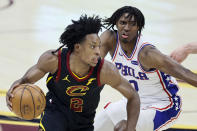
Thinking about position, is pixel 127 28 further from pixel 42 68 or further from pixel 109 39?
pixel 42 68

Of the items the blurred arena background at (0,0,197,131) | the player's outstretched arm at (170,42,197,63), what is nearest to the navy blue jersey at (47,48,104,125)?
the player's outstretched arm at (170,42,197,63)

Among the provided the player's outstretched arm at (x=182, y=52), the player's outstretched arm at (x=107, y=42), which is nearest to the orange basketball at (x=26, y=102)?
the player's outstretched arm at (x=107, y=42)

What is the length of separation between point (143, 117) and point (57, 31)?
5.59 meters

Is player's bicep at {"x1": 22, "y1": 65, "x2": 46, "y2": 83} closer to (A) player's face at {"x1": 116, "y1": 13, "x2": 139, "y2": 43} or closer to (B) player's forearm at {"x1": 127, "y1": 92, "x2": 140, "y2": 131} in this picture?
(B) player's forearm at {"x1": 127, "y1": 92, "x2": 140, "y2": 131}

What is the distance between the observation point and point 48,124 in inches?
187

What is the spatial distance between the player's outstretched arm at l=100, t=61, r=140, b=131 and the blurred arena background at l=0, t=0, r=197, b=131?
1.87 m

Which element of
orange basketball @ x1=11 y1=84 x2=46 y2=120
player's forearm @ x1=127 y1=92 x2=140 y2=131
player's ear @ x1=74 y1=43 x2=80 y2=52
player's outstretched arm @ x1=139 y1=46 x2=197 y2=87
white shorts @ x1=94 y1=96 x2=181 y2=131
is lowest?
white shorts @ x1=94 y1=96 x2=181 y2=131

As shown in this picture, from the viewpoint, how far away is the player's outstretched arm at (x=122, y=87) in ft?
15.2

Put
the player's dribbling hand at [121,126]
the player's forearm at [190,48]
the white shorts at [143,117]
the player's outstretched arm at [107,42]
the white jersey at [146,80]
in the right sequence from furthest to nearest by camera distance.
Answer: the player's forearm at [190,48] < the player's outstretched arm at [107,42] < the white jersey at [146,80] < the white shorts at [143,117] < the player's dribbling hand at [121,126]

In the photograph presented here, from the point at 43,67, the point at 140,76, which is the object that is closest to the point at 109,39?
the point at 140,76

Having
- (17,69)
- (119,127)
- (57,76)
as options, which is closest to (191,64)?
(17,69)

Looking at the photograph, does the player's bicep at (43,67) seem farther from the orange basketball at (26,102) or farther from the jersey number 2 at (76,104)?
the jersey number 2 at (76,104)

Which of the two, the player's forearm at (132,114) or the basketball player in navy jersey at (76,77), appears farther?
the player's forearm at (132,114)

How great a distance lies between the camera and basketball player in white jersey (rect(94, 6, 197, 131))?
5.30 m
